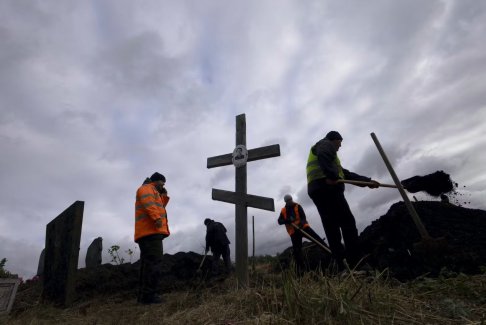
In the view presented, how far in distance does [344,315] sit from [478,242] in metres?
4.74

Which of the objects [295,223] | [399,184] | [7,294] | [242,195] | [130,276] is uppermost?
[399,184]

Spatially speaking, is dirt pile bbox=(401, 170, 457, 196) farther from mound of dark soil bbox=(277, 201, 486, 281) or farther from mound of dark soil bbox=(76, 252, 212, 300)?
mound of dark soil bbox=(76, 252, 212, 300)

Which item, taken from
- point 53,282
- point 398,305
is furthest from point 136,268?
point 398,305

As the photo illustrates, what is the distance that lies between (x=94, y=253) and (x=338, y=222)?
29.5 ft

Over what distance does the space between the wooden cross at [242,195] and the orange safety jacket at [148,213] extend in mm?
952

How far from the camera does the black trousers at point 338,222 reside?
422cm

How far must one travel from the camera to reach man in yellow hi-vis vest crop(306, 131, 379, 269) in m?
4.25

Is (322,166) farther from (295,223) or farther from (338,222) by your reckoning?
(295,223)

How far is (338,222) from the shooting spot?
440 cm

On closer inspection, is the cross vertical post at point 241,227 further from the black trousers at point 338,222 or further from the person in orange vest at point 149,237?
the black trousers at point 338,222

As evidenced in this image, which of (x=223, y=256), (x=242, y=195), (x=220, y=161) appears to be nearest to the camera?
(x=242, y=195)

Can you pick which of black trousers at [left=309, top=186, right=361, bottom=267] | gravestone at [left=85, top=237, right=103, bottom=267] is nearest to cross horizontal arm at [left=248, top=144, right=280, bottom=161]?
black trousers at [left=309, top=186, right=361, bottom=267]

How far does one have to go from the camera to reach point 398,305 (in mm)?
2072

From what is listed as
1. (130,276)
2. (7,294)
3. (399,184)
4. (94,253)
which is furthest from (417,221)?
(94,253)
